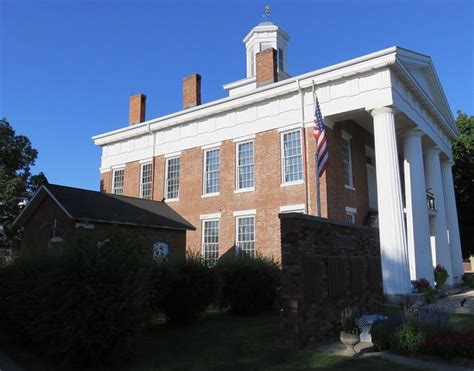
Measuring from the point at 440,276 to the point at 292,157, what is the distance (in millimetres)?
9895

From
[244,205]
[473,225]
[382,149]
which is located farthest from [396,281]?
[473,225]

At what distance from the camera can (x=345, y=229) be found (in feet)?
39.0

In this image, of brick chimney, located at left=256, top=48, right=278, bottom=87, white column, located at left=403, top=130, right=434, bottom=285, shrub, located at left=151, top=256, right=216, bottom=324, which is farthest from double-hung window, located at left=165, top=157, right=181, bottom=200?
shrub, located at left=151, top=256, right=216, bottom=324

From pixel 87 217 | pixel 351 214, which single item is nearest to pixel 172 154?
pixel 87 217

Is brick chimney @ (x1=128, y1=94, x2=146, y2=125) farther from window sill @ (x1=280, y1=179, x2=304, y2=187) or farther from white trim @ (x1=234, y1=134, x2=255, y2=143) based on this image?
window sill @ (x1=280, y1=179, x2=304, y2=187)

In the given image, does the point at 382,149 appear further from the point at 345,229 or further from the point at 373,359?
the point at 373,359

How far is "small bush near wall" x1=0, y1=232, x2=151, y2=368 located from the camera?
8180mm

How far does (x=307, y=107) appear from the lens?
828 inches

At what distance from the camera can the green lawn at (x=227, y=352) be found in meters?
8.16

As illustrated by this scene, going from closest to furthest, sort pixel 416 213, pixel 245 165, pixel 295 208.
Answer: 1. pixel 295 208
2. pixel 416 213
3. pixel 245 165

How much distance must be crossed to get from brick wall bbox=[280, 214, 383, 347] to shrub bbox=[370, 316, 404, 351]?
116 cm

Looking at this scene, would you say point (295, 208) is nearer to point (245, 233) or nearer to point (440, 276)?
point (245, 233)

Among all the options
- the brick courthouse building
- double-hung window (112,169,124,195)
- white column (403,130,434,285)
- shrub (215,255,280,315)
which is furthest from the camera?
double-hung window (112,169,124,195)

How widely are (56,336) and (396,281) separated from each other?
13183mm
